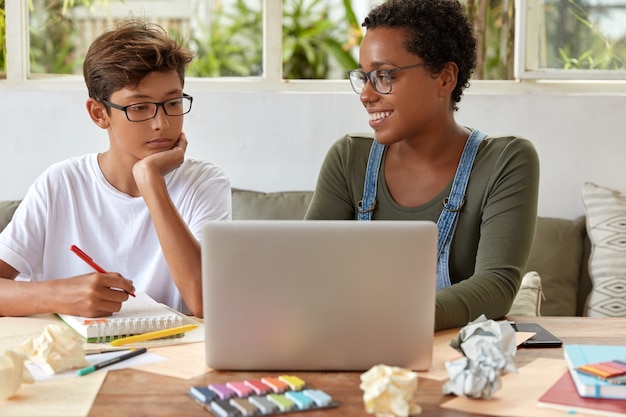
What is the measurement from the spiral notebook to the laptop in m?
0.23

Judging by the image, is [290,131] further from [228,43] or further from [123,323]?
A: [228,43]

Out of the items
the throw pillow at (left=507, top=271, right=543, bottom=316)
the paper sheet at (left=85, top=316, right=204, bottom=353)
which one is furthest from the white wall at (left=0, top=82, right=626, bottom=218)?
the paper sheet at (left=85, top=316, right=204, bottom=353)

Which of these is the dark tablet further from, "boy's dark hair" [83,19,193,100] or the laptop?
"boy's dark hair" [83,19,193,100]

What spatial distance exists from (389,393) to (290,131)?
6.75 feet

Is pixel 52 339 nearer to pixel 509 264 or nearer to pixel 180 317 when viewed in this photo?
pixel 180 317

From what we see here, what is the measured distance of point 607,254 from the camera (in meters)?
2.75

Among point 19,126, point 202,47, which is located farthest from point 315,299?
point 202,47

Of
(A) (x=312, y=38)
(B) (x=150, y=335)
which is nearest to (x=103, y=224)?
(B) (x=150, y=335)

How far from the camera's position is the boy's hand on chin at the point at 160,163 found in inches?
73.3

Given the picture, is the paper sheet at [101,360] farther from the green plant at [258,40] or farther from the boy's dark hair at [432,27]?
the green plant at [258,40]

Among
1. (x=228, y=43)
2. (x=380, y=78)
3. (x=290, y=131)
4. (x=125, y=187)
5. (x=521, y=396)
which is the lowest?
(x=521, y=396)

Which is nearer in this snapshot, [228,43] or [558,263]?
[558,263]

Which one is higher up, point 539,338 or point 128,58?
point 128,58

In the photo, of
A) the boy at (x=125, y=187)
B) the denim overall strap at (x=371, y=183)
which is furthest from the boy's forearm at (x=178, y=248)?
the denim overall strap at (x=371, y=183)
